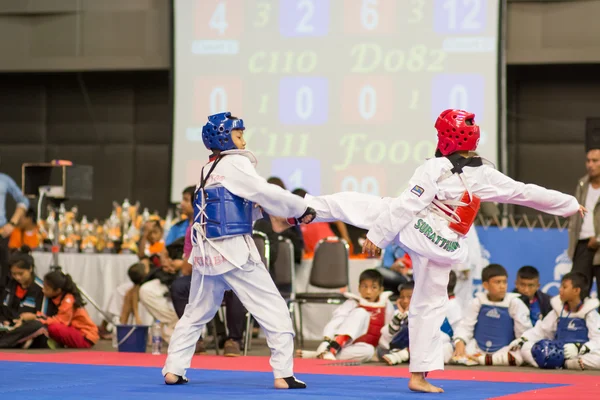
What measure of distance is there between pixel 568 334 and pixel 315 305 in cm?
300

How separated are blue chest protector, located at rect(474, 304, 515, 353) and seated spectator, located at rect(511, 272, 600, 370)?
0.51 feet

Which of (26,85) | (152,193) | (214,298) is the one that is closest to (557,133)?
(152,193)

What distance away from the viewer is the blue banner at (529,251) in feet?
30.1

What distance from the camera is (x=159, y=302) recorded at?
28.7ft

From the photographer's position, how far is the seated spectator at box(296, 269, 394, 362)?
7746 millimetres

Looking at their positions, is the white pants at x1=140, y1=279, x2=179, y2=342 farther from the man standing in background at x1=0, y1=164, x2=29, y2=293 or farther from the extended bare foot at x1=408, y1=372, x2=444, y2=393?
the extended bare foot at x1=408, y1=372, x2=444, y2=393

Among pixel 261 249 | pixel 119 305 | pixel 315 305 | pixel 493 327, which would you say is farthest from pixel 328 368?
pixel 119 305

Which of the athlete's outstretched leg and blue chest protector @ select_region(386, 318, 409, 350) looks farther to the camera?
blue chest protector @ select_region(386, 318, 409, 350)

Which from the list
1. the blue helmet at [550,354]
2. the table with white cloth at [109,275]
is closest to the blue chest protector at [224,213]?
the blue helmet at [550,354]

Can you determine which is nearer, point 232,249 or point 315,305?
point 232,249

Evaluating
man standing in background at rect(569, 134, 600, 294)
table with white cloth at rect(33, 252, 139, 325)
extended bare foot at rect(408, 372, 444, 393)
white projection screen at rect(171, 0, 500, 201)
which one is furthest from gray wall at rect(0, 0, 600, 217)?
extended bare foot at rect(408, 372, 444, 393)

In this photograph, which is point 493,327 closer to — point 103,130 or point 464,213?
point 464,213

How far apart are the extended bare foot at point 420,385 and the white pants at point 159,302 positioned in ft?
13.0

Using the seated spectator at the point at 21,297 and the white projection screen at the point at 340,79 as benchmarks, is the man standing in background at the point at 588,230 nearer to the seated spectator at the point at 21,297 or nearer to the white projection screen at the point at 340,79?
the white projection screen at the point at 340,79
